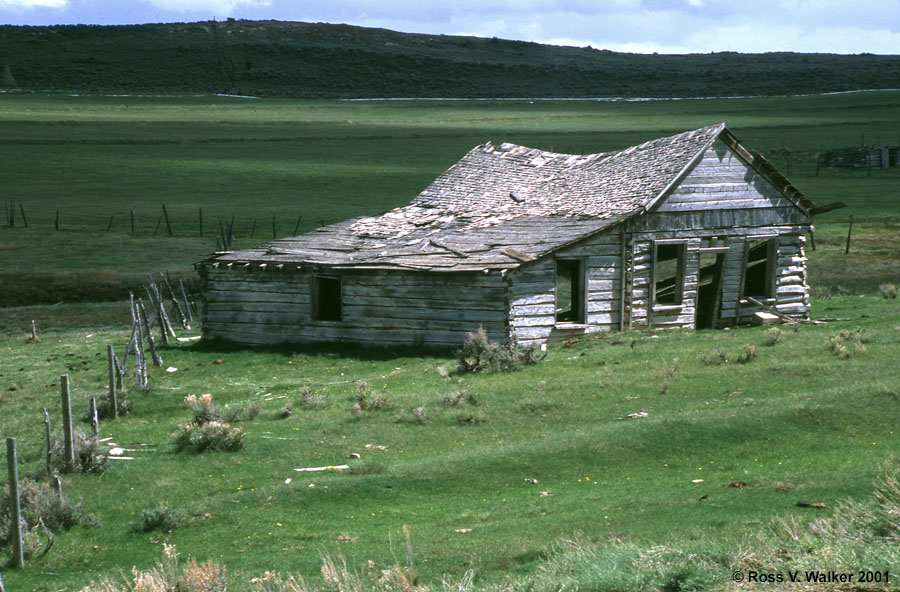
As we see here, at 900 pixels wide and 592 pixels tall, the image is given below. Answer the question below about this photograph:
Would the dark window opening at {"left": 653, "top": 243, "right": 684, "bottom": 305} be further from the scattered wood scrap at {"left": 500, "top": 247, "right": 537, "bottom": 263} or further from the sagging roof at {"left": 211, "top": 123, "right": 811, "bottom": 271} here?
the scattered wood scrap at {"left": 500, "top": 247, "right": 537, "bottom": 263}

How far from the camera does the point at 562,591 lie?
7.08 metres

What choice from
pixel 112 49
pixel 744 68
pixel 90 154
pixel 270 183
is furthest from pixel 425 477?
pixel 744 68

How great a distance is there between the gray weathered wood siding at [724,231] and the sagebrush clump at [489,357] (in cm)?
535

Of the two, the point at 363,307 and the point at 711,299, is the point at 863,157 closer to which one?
the point at 711,299

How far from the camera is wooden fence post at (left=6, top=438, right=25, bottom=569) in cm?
1037

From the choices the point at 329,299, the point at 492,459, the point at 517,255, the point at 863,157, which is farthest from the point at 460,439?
the point at 863,157

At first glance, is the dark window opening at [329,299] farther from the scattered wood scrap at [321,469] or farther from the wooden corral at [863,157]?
the wooden corral at [863,157]

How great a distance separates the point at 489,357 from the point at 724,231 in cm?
950

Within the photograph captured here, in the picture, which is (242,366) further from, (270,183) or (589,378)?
(270,183)

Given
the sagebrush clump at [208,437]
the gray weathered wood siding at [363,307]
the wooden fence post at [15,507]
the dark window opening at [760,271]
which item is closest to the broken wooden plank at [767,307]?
the dark window opening at [760,271]

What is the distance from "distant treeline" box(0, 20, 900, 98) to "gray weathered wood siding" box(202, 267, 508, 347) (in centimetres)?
9728

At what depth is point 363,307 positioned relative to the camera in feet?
81.3

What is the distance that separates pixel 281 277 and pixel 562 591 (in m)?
19.4

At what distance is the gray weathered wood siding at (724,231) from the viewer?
2562cm
